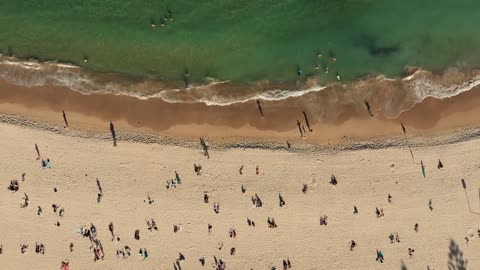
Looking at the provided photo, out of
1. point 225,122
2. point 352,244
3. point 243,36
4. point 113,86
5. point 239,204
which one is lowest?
point 352,244

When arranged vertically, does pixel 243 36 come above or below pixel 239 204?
above

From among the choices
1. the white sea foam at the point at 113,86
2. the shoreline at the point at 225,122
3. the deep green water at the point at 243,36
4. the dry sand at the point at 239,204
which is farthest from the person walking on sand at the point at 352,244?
the deep green water at the point at 243,36

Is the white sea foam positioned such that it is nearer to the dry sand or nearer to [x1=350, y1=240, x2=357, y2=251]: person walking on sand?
the dry sand

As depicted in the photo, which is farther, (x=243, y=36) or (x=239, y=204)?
(x=243, y=36)

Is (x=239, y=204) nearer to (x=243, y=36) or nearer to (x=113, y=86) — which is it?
(x=243, y=36)

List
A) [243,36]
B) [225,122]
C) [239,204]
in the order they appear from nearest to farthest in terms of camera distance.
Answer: [239,204]
[225,122]
[243,36]

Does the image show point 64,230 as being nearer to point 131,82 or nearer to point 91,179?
point 91,179

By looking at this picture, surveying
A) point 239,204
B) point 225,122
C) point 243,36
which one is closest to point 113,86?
point 225,122
